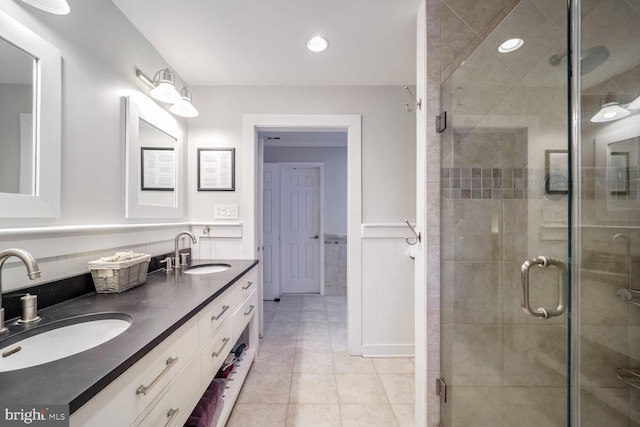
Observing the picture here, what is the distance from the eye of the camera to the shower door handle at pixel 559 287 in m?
1.01

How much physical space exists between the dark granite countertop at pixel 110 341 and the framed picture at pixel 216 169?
3.39 feet

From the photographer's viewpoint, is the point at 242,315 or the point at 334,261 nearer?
the point at 242,315

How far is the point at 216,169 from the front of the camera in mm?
2318

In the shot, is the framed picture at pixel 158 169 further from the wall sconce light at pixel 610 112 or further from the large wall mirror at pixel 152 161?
the wall sconce light at pixel 610 112

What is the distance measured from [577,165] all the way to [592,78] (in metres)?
0.37

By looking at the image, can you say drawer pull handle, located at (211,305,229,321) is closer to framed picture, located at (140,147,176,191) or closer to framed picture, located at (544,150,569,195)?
framed picture, located at (140,147,176,191)

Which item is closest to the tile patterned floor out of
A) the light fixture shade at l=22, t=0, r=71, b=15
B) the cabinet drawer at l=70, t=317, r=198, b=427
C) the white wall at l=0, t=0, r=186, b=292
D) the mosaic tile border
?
the cabinet drawer at l=70, t=317, r=198, b=427

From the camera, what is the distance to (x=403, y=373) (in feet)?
6.69

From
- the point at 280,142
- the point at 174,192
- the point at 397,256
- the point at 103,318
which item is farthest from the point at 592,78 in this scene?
the point at 280,142

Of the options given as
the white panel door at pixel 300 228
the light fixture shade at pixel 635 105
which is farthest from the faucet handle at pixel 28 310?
the white panel door at pixel 300 228

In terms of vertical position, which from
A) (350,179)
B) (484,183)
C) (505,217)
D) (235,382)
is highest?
(350,179)

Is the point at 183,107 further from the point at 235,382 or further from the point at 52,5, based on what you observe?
the point at 235,382

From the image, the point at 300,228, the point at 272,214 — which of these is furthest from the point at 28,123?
the point at 300,228

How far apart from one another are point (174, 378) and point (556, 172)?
1684 millimetres
